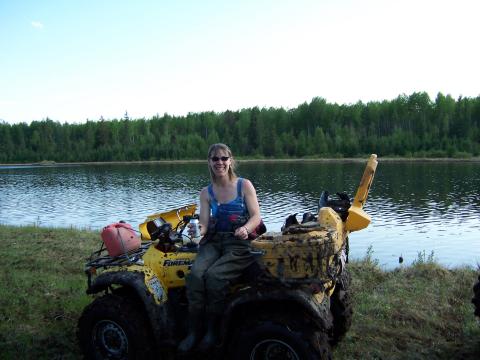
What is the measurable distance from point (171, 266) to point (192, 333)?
0.75m

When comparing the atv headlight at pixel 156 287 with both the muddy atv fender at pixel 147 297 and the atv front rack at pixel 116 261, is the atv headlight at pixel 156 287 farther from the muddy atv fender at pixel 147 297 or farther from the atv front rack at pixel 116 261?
the atv front rack at pixel 116 261

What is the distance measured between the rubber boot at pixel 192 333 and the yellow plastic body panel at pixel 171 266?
0.52 metres

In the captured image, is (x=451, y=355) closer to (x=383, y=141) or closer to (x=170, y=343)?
(x=170, y=343)

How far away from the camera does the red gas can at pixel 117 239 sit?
5.34 m

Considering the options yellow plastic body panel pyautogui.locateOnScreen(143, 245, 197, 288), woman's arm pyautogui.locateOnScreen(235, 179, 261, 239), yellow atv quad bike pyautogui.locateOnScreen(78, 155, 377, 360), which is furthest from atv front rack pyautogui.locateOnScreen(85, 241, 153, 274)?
woman's arm pyautogui.locateOnScreen(235, 179, 261, 239)

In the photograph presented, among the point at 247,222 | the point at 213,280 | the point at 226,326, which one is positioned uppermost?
the point at 247,222

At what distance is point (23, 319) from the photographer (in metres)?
6.54

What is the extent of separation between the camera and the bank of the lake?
557 cm

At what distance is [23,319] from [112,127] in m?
122

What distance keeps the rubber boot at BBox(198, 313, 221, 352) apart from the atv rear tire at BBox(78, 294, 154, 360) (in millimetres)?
718

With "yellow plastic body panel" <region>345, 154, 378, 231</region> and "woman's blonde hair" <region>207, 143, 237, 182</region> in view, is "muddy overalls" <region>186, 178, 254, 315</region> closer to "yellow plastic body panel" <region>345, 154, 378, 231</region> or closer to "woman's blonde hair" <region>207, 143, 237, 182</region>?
"woman's blonde hair" <region>207, 143, 237, 182</region>

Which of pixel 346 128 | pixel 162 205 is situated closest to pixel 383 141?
pixel 346 128

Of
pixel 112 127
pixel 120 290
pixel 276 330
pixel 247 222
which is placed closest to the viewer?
pixel 276 330

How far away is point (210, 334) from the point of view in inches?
179
